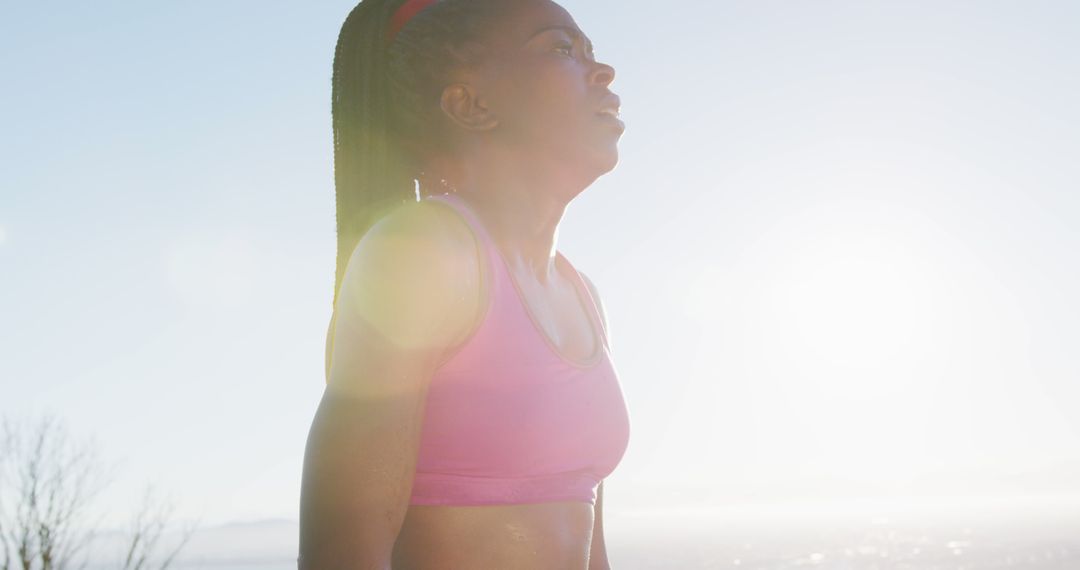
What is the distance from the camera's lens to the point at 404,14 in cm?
225

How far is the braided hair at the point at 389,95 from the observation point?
218cm

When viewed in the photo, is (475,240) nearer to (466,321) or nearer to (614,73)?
(466,321)

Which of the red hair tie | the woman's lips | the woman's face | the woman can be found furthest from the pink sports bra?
the red hair tie

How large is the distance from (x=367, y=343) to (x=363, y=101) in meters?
0.86

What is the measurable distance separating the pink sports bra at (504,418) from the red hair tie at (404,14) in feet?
2.02

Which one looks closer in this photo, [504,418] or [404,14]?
[504,418]

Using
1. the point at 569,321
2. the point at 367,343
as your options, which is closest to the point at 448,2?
the point at 569,321

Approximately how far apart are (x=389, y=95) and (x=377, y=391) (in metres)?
0.94

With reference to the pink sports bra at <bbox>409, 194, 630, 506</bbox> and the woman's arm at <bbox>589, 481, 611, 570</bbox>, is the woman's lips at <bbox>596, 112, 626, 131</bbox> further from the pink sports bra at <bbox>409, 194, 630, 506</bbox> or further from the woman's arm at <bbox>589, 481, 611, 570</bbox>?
the woman's arm at <bbox>589, 481, 611, 570</bbox>

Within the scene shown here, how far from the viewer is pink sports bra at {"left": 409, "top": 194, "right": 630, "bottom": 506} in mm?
1753

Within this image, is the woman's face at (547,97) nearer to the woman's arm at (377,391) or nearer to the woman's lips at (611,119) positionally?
the woman's lips at (611,119)

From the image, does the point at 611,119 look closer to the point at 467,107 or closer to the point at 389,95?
the point at 467,107

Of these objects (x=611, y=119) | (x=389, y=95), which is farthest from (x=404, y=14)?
(x=611, y=119)

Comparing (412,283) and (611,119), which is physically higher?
(611,119)
